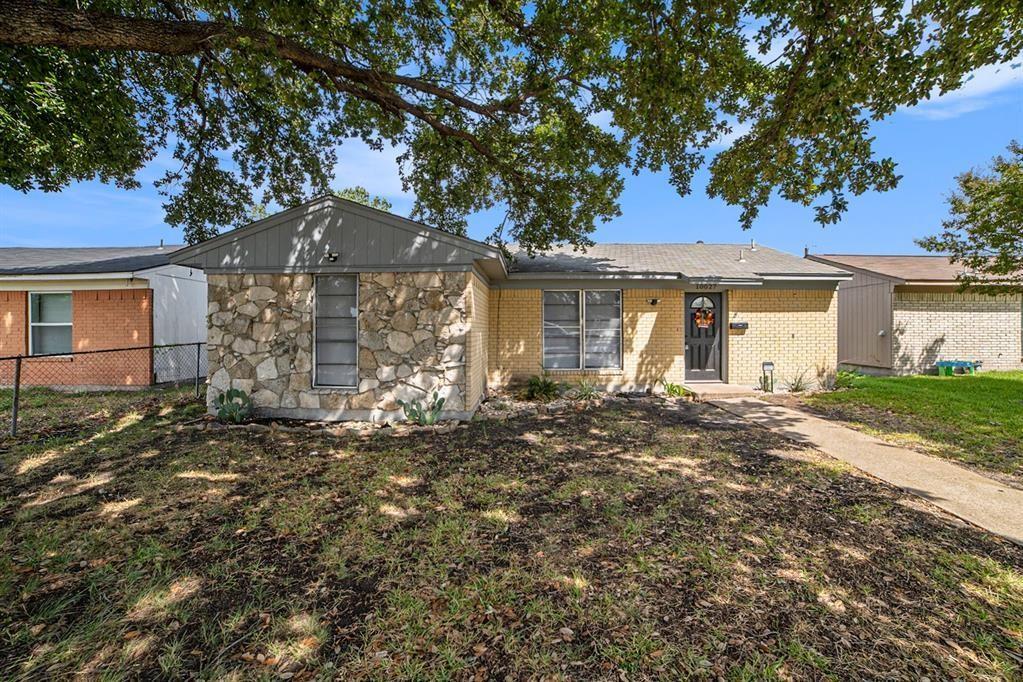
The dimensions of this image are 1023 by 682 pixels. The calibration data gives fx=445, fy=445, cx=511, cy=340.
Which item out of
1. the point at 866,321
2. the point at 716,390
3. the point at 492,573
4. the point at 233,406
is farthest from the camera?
the point at 866,321

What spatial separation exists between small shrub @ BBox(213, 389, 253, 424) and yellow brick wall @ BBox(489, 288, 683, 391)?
492 cm

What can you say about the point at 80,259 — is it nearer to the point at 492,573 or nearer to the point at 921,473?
the point at 492,573

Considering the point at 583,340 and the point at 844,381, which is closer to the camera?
the point at 583,340

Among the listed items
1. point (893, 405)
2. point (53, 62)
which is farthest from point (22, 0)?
point (893, 405)

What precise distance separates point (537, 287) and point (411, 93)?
463 centimetres

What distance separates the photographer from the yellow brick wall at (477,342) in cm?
740

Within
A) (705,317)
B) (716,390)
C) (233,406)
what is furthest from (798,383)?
(233,406)

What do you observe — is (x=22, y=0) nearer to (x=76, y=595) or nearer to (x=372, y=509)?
(x=76, y=595)

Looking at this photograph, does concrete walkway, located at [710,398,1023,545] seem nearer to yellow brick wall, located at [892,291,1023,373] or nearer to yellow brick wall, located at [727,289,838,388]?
yellow brick wall, located at [727,289,838,388]

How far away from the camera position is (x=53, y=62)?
669cm

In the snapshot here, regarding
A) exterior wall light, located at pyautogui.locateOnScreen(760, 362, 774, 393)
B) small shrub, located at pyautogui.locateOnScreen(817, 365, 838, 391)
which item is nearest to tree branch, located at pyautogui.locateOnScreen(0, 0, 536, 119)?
exterior wall light, located at pyautogui.locateOnScreen(760, 362, 774, 393)

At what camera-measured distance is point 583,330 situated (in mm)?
10375

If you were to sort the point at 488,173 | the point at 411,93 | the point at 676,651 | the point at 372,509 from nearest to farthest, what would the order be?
the point at 676,651 < the point at 372,509 < the point at 411,93 < the point at 488,173

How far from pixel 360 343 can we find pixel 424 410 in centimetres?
156
